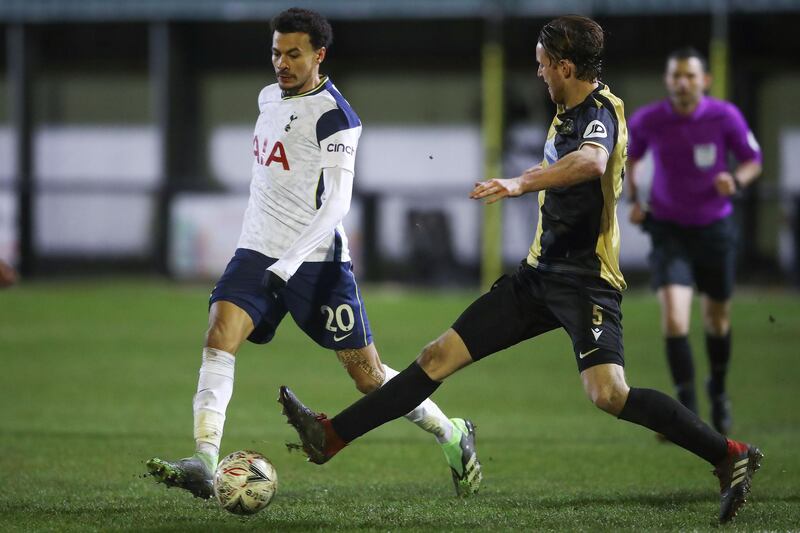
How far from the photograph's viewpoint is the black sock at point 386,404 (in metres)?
5.84

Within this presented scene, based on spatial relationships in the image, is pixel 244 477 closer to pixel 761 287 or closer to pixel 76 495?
pixel 76 495

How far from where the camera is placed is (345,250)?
6.48 meters

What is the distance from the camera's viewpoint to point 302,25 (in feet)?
20.7

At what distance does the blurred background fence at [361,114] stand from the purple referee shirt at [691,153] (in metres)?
12.9

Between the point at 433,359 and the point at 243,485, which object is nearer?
the point at 243,485

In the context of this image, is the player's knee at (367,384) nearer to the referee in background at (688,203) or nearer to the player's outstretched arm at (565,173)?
the player's outstretched arm at (565,173)

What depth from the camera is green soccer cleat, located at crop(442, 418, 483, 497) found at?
654 centimetres

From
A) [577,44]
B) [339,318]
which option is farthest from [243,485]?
[577,44]

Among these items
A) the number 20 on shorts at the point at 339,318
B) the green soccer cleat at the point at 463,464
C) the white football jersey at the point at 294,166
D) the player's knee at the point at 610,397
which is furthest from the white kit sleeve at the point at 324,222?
the player's knee at the point at 610,397

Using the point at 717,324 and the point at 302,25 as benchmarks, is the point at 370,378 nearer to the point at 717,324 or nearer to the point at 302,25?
the point at 302,25

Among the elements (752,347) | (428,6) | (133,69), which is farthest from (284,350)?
(133,69)

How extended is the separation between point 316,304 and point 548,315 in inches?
46.2

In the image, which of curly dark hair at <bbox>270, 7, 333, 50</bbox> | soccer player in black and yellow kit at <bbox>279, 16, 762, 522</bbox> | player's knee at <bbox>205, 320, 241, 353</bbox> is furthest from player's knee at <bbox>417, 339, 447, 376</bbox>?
curly dark hair at <bbox>270, 7, 333, 50</bbox>

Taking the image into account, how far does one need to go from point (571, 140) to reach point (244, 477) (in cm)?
204
